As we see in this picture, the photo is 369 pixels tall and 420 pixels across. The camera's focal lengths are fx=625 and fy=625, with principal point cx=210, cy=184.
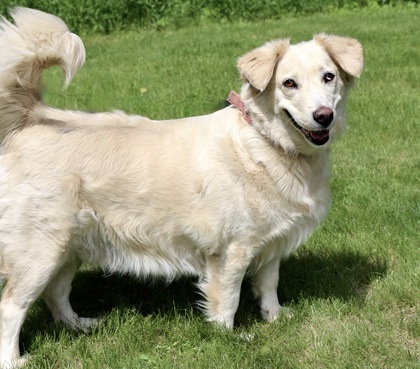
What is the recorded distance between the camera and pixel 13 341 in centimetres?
351

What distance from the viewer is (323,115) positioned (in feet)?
11.2

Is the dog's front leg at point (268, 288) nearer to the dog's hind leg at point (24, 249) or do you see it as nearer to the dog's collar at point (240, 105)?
the dog's collar at point (240, 105)

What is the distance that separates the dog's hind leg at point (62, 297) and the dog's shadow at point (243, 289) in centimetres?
10

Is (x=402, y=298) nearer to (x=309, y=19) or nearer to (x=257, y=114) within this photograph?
(x=257, y=114)

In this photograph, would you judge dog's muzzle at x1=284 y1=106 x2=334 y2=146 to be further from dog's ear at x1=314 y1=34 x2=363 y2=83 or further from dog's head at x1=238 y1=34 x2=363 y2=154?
dog's ear at x1=314 y1=34 x2=363 y2=83

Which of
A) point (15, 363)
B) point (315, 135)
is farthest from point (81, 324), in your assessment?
point (315, 135)

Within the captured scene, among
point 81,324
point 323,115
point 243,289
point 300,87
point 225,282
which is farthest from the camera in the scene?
point 243,289

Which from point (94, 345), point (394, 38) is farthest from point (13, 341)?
point (394, 38)

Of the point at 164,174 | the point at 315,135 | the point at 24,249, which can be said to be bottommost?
the point at 24,249

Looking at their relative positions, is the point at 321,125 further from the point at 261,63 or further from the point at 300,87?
the point at 261,63

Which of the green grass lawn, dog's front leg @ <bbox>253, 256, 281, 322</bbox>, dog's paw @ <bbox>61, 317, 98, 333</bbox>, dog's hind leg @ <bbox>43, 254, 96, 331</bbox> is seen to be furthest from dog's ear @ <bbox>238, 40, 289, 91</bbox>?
dog's paw @ <bbox>61, 317, 98, 333</bbox>

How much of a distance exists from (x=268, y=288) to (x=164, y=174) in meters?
1.06

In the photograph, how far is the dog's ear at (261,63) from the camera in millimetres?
3549

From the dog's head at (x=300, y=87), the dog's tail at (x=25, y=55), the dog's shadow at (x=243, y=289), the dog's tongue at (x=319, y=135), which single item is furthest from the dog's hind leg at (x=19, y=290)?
the dog's tongue at (x=319, y=135)
